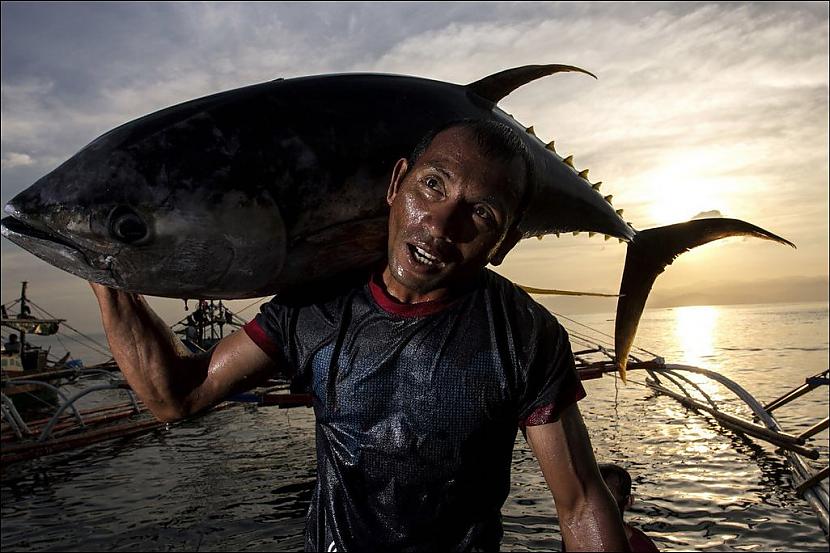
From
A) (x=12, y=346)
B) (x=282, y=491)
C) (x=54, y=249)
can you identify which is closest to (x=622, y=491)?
(x=54, y=249)

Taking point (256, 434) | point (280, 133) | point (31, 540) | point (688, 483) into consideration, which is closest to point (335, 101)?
point (280, 133)

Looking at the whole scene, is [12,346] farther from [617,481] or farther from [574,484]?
[574,484]

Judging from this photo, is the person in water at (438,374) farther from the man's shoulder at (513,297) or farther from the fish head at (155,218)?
the fish head at (155,218)

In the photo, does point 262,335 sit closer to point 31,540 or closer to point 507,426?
point 507,426

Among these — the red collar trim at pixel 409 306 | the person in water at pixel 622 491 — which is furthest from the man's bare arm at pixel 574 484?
the person in water at pixel 622 491

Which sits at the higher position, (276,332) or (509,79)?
(509,79)

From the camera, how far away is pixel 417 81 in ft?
7.51

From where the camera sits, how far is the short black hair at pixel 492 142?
1.86 m

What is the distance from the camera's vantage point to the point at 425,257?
1.81m

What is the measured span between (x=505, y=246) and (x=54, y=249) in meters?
1.38

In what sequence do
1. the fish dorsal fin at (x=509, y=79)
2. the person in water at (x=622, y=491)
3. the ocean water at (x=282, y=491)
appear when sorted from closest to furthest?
the fish dorsal fin at (x=509, y=79), the person in water at (x=622, y=491), the ocean water at (x=282, y=491)

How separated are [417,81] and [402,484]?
55.4 inches

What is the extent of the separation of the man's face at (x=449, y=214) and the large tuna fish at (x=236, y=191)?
7.2 inches

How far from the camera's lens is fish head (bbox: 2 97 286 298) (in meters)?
1.74
